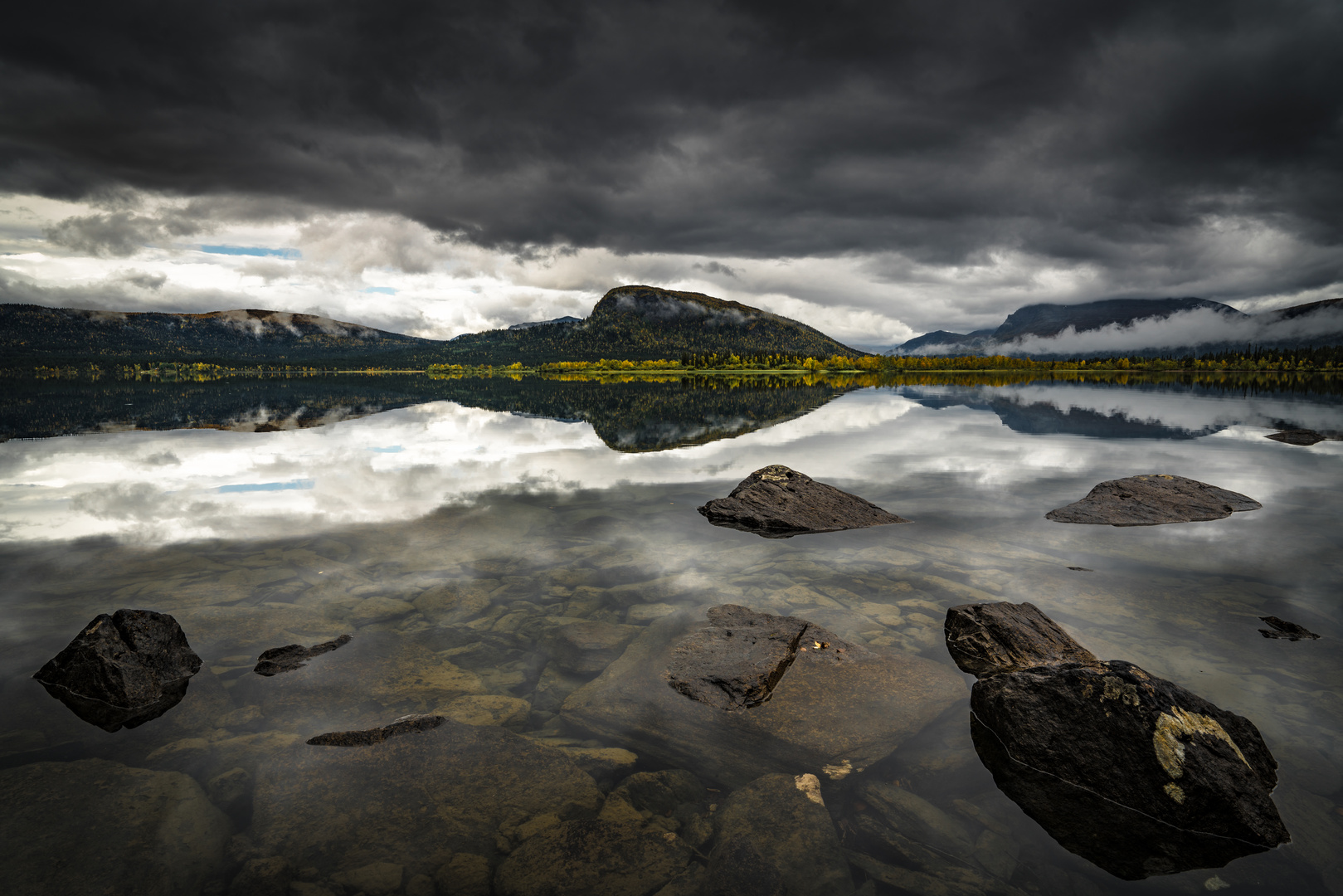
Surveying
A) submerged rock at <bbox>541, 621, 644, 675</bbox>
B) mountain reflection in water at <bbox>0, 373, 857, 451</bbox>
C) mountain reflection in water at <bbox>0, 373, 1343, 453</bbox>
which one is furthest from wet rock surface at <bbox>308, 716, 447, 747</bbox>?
mountain reflection in water at <bbox>0, 373, 1343, 453</bbox>

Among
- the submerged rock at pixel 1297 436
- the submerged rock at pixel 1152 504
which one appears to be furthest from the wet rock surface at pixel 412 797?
the submerged rock at pixel 1297 436

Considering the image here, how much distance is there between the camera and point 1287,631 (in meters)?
9.81

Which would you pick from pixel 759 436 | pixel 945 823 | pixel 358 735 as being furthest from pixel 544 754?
pixel 759 436

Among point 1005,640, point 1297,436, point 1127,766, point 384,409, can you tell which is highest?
point 1297,436

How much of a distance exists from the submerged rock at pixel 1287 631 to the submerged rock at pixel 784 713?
5.62 metres

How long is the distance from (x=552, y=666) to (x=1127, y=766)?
680 cm

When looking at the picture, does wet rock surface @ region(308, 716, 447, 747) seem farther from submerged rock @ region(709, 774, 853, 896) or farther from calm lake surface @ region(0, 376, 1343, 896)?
submerged rock @ region(709, 774, 853, 896)

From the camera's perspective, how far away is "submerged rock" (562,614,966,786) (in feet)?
22.8

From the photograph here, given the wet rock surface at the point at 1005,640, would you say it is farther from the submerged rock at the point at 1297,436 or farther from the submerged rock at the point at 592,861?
the submerged rock at the point at 1297,436

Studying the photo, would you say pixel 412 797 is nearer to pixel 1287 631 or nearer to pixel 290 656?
pixel 290 656

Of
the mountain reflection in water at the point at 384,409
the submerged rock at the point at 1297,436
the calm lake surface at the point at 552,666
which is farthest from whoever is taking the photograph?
the mountain reflection in water at the point at 384,409

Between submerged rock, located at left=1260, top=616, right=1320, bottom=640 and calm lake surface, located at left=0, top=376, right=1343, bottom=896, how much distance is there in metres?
0.26

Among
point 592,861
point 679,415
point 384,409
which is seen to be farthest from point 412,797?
point 384,409

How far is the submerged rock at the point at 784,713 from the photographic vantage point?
695 cm
